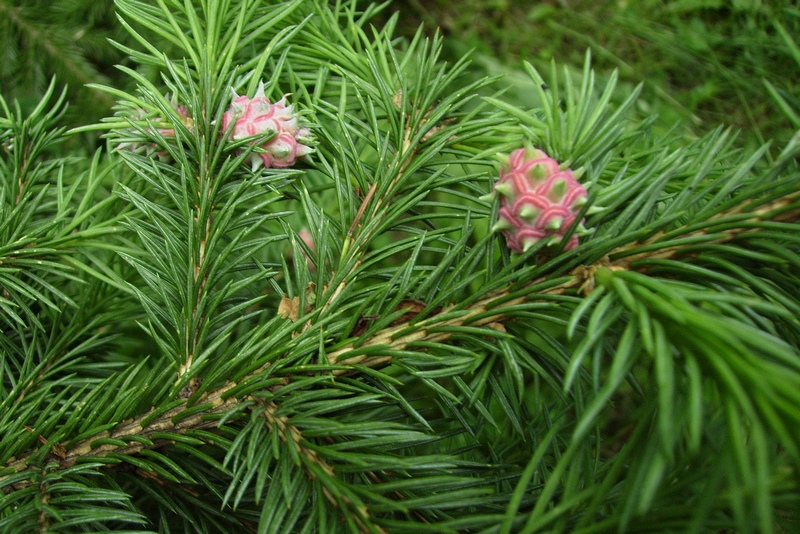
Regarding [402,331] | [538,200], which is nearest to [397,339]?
[402,331]

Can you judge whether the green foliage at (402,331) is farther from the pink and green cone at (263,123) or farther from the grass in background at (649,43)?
the grass in background at (649,43)

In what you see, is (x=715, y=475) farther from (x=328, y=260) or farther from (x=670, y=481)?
(x=328, y=260)

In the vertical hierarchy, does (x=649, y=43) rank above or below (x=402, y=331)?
above

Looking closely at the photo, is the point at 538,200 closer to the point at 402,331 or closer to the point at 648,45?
the point at 402,331

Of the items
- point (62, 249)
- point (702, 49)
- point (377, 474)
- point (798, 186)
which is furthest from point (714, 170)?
point (702, 49)

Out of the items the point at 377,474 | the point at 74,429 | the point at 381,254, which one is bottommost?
the point at 74,429

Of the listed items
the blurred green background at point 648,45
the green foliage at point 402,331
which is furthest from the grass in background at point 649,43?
the green foliage at point 402,331
